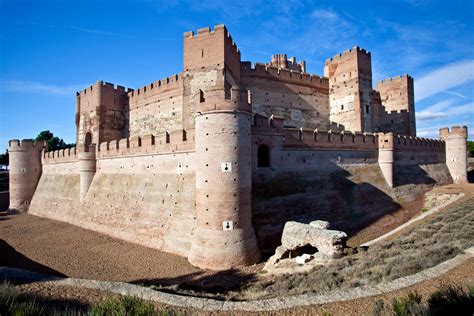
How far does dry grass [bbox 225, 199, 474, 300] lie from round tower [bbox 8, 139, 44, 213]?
89.9 ft

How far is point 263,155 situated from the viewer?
15.3 meters

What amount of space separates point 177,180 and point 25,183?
2174cm

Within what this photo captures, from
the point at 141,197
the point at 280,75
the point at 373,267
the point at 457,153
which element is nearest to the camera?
the point at 373,267

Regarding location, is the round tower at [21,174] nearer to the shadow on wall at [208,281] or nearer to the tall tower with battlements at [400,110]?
the shadow on wall at [208,281]

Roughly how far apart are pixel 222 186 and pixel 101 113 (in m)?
18.7

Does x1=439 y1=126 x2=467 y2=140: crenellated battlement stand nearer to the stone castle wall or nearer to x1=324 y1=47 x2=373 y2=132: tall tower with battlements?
x1=324 y1=47 x2=373 y2=132: tall tower with battlements

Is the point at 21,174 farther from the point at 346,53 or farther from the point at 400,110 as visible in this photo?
the point at 400,110

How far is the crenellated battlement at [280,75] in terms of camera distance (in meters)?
23.1

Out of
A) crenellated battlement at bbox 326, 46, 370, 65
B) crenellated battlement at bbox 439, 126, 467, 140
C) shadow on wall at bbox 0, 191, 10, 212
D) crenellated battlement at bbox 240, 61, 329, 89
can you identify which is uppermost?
crenellated battlement at bbox 326, 46, 370, 65

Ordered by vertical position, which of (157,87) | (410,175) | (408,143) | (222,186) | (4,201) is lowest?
(4,201)

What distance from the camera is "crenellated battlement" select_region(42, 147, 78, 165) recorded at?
23.4 meters

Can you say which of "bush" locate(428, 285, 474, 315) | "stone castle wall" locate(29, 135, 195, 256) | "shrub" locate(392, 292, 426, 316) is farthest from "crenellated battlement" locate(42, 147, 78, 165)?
"bush" locate(428, 285, 474, 315)

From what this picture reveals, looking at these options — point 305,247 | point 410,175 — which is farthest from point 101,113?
point 410,175

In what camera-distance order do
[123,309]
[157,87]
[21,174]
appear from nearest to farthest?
1. [123,309]
2. [157,87]
3. [21,174]
